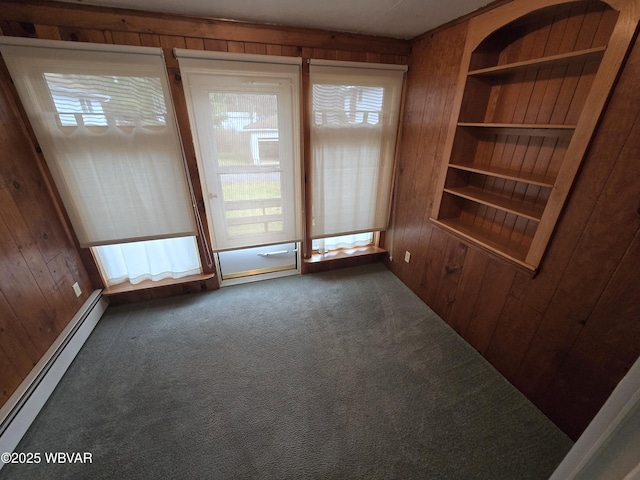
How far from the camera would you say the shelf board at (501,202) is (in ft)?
5.03

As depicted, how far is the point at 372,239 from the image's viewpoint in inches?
126

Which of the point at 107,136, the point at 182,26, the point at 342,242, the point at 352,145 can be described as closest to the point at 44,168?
the point at 107,136

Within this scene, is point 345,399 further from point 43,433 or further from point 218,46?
point 218,46

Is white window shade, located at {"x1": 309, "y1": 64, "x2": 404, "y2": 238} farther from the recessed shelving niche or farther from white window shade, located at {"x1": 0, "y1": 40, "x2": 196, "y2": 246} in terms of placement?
white window shade, located at {"x1": 0, "y1": 40, "x2": 196, "y2": 246}

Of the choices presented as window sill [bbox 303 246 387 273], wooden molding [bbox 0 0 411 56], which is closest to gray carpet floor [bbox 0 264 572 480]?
window sill [bbox 303 246 387 273]

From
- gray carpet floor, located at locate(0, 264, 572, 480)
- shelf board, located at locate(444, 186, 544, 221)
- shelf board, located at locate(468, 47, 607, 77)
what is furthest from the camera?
Answer: shelf board, located at locate(444, 186, 544, 221)

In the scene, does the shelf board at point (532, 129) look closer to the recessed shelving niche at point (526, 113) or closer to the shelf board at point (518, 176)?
the recessed shelving niche at point (526, 113)

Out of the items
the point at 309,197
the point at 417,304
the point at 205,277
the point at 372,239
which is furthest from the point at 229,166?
the point at 417,304

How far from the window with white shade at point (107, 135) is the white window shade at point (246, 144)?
0.20m

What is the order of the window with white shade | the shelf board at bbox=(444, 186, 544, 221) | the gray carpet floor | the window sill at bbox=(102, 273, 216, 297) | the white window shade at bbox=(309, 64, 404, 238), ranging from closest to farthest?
the gray carpet floor
the shelf board at bbox=(444, 186, 544, 221)
the window with white shade
the white window shade at bbox=(309, 64, 404, 238)
the window sill at bbox=(102, 273, 216, 297)

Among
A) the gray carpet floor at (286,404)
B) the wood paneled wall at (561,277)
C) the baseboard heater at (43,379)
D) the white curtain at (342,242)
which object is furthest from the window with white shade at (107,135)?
the wood paneled wall at (561,277)

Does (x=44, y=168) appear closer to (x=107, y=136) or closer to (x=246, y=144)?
(x=107, y=136)

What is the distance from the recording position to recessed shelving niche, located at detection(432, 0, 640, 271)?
1229 millimetres

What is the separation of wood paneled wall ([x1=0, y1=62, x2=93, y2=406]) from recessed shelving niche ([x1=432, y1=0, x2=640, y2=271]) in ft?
9.51
